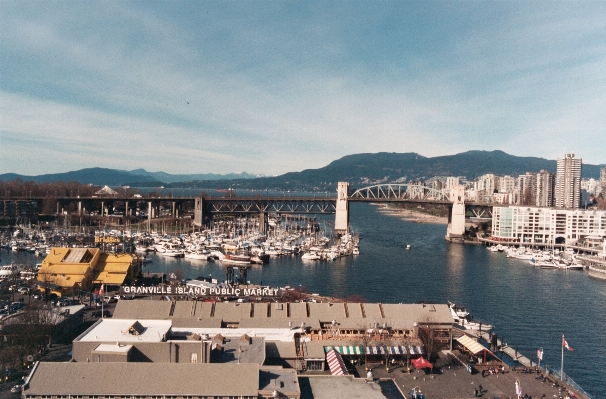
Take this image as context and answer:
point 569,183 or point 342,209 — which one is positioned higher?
point 569,183

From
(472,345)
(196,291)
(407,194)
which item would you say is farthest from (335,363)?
(407,194)

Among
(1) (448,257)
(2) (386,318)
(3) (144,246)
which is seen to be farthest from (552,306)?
(3) (144,246)

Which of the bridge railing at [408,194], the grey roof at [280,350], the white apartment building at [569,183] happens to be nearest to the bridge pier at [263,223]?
the bridge railing at [408,194]

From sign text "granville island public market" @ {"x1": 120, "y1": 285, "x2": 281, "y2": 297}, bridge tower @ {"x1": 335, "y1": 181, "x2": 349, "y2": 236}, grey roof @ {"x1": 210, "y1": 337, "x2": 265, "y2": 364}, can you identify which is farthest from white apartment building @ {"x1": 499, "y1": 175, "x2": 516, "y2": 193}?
grey roof @ {"x1": 210, "y1": 337, "x2": 265, "y2": 364}

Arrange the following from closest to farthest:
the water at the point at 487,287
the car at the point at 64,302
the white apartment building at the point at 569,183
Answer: the water at the point at 487,287
the car at the point at 64,302
the white apartment building at the point at 569,183

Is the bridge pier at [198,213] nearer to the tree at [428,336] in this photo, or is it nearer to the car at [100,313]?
the car at [100,313]

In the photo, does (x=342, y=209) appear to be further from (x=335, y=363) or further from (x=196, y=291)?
(x=335, y=363)
